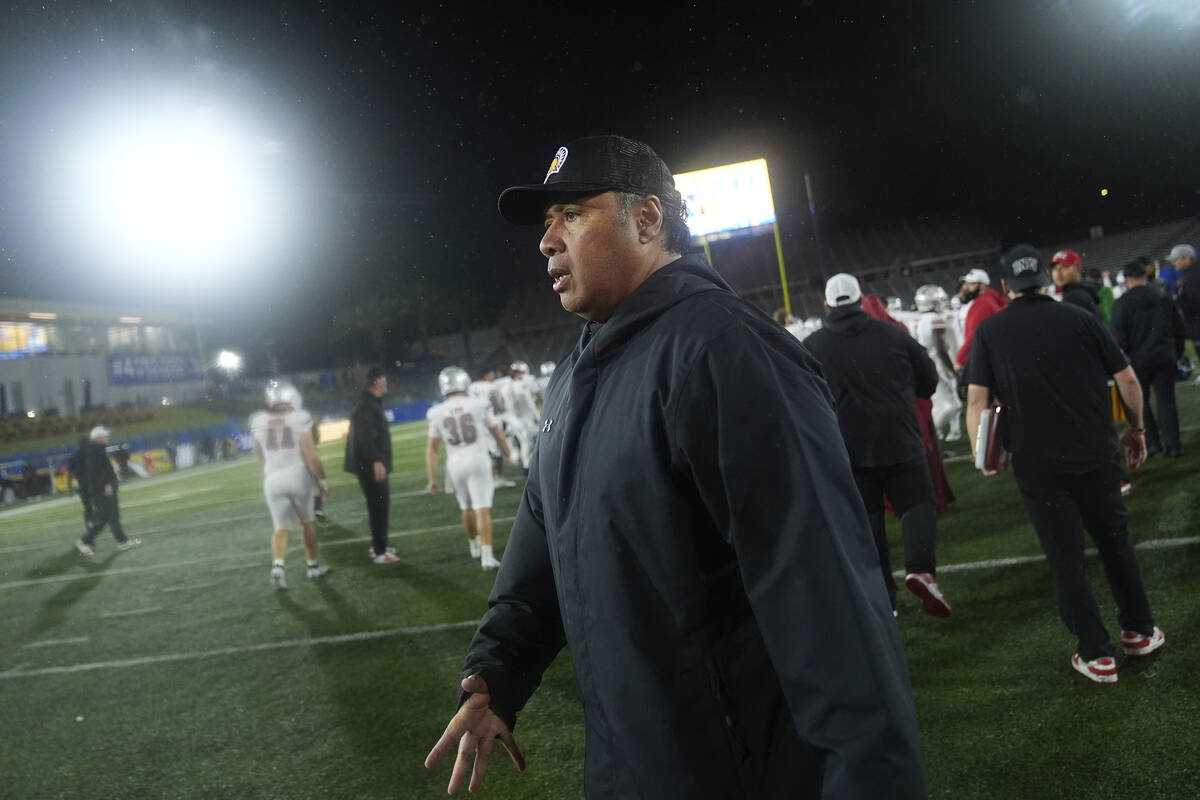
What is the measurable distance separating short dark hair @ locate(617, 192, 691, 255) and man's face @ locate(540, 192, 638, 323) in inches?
0.4

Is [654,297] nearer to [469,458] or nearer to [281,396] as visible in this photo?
[469,458]

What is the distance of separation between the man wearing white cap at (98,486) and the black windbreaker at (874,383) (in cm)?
1255

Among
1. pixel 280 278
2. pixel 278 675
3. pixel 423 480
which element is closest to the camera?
pixel 278 675

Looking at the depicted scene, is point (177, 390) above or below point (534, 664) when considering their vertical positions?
above

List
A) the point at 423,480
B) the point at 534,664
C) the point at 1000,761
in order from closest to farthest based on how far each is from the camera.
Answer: the point at 534,664 < the point at 1000,761 < the point at 423,480

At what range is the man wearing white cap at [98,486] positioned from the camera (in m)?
13.6

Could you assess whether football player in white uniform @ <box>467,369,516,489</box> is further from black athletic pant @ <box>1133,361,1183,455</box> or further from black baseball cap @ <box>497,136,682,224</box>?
black baseball cap @ <box>497,136,682,224</box>

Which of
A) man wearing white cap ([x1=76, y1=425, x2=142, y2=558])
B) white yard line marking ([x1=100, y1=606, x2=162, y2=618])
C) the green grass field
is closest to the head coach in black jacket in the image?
the green grass field

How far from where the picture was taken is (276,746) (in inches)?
191

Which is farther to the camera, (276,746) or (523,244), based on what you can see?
(523,244)

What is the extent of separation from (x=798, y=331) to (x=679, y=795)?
12.8 metres

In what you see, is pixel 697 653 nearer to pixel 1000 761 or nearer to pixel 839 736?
pixel 839 736

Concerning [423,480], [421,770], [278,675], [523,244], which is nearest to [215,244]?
[523,244]

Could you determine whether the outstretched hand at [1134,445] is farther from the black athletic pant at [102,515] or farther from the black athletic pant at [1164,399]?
the black athletic pant at [102,515]
